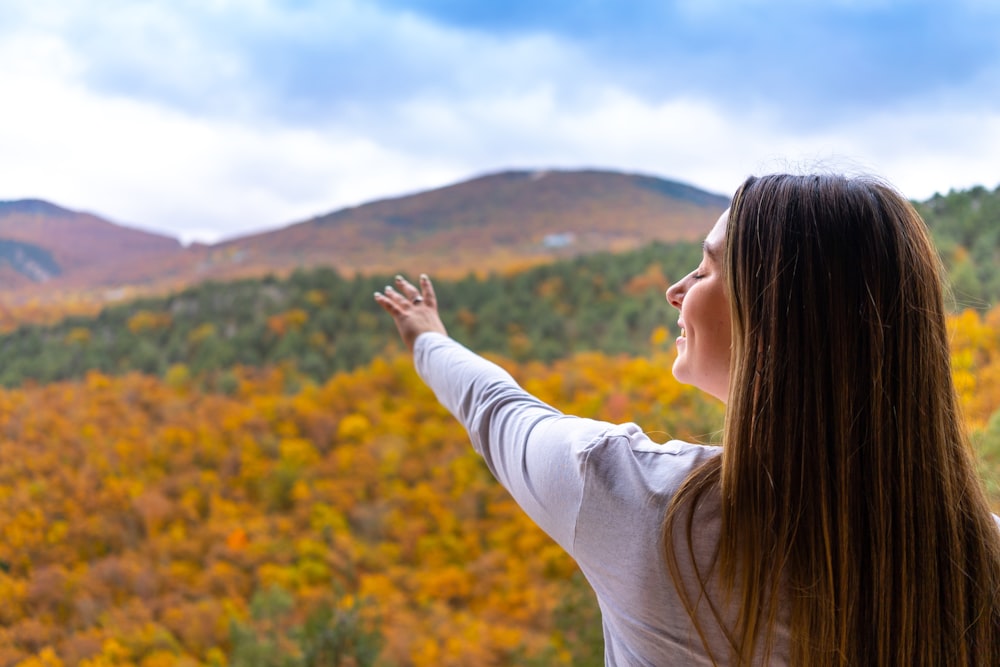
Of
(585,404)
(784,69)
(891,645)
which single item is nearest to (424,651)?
(585,404)

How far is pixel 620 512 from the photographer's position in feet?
1.36

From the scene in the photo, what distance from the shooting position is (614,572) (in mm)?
422

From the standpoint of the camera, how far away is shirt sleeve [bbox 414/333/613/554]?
427mm

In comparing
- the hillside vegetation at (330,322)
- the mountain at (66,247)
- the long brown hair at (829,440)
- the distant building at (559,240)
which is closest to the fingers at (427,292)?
the long brown hair at (829,440)

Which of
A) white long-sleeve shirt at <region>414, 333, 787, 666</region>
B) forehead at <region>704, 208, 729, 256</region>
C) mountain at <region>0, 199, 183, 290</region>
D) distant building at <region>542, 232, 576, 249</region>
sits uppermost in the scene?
distant building at <region>542, 232, 576, 249</region>

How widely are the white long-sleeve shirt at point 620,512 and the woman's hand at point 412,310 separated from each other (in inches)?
10.9

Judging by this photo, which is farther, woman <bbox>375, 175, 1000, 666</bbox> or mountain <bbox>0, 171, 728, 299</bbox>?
mountain <bbox>0, 171, 728, 299</bbox>

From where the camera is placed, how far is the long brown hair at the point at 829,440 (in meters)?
0.41

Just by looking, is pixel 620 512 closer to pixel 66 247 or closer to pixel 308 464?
pixel 66 247

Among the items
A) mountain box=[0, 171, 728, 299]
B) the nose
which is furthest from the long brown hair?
mountain box=[0, 171, 728, 299]

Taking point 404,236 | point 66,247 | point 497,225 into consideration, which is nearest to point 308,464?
point 404,236

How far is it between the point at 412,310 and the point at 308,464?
572cm

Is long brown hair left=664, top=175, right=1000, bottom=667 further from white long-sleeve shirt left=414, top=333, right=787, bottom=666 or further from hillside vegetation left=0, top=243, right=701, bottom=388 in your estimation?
hillside vegetation left=0, top=243, right=701, bottom=388

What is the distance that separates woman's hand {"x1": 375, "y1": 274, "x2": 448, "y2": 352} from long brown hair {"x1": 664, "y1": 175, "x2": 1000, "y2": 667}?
0.37 meters
